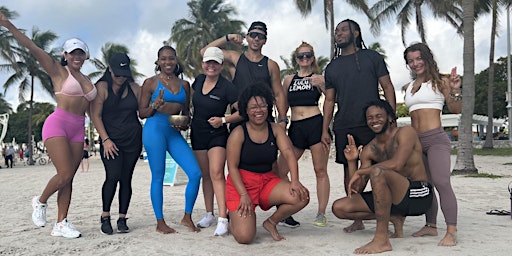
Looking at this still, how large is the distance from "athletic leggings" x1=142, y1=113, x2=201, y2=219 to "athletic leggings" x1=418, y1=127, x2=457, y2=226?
2.49 metres

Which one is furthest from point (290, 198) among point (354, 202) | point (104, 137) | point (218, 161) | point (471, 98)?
point (471, 98)

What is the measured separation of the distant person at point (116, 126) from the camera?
493cm

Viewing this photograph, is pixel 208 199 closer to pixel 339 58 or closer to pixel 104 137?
pixel 104 137

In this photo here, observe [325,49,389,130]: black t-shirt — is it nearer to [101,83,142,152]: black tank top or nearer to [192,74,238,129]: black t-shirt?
[192,74,238,129]: black t-shirt

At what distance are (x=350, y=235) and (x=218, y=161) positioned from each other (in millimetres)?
1633

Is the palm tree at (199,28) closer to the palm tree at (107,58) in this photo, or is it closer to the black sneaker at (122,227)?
the palm tree at (107,58)

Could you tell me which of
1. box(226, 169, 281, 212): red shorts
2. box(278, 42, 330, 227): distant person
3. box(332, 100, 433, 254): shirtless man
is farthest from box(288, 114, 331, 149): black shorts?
box(226, 169, 281, 212): red shorts

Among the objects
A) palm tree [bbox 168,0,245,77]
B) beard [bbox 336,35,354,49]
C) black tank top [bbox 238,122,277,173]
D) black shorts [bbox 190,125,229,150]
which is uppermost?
palm tree [bbox 168,0,245,77]

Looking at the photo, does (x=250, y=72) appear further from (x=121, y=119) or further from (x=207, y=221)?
(x=207, y=221)

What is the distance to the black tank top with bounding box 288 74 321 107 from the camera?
5148mm

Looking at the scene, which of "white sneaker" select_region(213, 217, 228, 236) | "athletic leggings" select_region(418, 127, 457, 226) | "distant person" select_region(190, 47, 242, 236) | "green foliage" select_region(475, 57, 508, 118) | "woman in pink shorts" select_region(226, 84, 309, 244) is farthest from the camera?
"green foliage" select_region(475, 57, 508, 118)

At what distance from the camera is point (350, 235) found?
469 centimetres

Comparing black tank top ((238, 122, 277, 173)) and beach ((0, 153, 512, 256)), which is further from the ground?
black tank top ((238, 122, 277, 173))

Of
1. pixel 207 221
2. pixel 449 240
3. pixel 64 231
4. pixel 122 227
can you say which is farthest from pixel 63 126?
pixel 449 240
